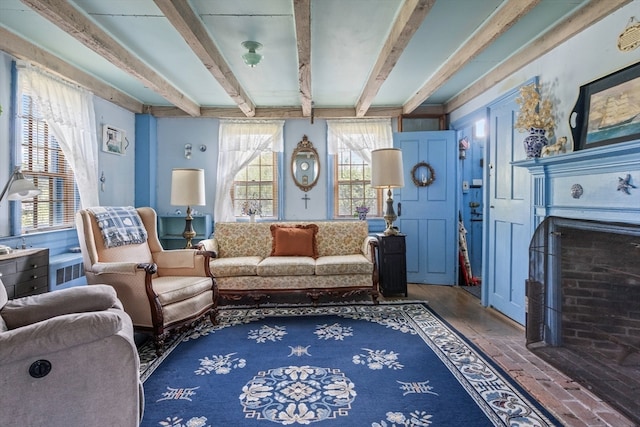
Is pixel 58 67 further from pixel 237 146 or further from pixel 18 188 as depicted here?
pixel 237 146

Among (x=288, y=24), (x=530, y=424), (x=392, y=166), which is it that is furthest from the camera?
(x=392, y=166)

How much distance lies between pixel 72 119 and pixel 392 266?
3.81 m

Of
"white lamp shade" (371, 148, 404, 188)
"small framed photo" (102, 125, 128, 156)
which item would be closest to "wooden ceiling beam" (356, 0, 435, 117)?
"white lamp shade" (371, 148, 404, 188)


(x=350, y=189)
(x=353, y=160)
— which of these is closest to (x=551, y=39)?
(x=353, y=160)

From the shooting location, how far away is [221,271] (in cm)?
352

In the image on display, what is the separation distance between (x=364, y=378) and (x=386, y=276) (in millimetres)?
1930

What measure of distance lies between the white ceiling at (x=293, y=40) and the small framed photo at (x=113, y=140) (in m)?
0.43

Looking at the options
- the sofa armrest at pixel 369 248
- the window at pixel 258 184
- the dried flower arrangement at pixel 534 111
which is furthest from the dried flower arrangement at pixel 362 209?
the dried flower arrangement at pixel 534 111

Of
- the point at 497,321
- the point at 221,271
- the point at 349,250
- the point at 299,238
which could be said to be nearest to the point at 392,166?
the point at 349,250

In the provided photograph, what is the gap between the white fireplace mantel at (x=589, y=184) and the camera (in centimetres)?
194

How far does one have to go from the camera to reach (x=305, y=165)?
4969 millimetres

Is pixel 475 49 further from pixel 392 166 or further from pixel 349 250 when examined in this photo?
pixel 349 250

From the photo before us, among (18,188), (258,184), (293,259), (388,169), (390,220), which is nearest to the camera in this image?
(18,188)

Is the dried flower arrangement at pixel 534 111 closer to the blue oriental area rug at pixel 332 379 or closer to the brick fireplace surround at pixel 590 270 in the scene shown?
the brick fireplace surround at pixel 590 270
